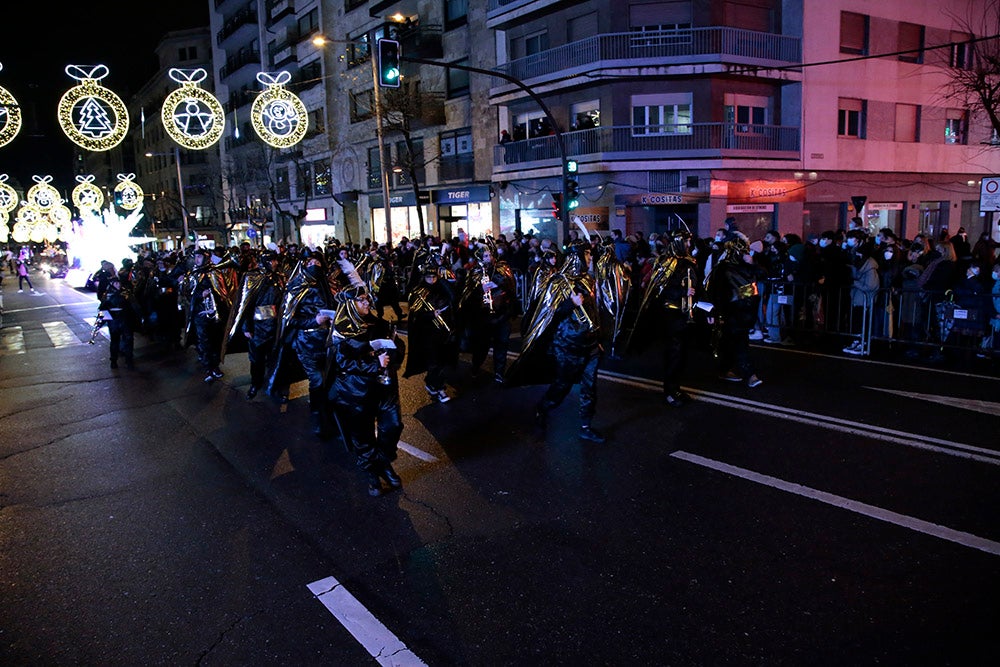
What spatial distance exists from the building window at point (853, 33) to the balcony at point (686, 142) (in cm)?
390

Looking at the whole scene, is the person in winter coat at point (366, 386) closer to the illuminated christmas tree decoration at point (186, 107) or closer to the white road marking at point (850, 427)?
the white road marking at point (850, 427)

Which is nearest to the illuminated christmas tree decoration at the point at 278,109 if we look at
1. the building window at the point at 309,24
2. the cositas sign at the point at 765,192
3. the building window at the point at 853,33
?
the cositas sign at the point at 765,192

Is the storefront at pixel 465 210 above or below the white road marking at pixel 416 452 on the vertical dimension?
above

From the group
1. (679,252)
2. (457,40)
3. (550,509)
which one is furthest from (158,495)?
(457,40)

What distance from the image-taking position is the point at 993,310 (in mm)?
9820

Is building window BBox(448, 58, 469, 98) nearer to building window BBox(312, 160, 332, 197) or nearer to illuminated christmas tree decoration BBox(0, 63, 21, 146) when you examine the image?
building window BBox(312, 160, 332, 197)

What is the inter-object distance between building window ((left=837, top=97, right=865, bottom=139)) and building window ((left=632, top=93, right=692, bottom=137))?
5.99 m

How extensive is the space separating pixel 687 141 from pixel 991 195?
1241cm

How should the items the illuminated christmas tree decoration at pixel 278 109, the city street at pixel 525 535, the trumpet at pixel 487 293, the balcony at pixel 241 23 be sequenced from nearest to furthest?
the city street at pixel 525 535 → the trumpet at pixel 487 293 → the illuminated christmas tree decoration at pixel 278 109 → the balcony at pixel 241 23

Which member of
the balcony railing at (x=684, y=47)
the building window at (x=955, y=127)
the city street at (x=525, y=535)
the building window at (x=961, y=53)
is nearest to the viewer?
the city street at (x=525, y=535)

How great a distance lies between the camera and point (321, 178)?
42.6 m

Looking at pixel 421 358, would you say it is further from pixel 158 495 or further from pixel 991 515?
pixel 991 515

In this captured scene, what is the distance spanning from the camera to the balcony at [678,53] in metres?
23.8

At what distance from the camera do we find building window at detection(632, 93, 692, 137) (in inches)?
976
